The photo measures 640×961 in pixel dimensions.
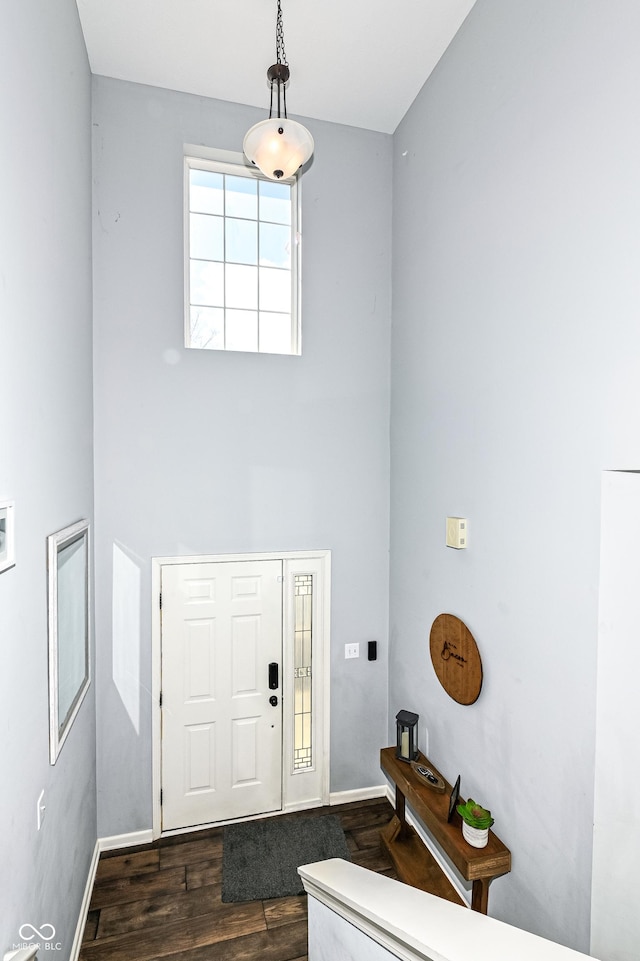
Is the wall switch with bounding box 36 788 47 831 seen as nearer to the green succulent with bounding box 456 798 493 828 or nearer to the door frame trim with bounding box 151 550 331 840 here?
the door frame trim with bounding box 151 550 331 840

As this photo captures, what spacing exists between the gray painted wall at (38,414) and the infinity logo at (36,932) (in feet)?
0.11

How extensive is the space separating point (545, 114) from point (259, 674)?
370 centimetres

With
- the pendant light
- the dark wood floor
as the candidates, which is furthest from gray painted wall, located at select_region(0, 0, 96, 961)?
the pendant light

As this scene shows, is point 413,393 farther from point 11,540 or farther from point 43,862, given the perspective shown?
point 43,862

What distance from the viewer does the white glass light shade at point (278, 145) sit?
226 cm

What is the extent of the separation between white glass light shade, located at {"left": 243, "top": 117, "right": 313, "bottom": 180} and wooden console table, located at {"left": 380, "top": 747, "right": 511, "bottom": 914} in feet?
11.1

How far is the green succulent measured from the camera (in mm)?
2445

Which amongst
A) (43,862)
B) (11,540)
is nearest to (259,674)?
(43,862)

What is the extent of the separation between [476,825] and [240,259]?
12.7 ft

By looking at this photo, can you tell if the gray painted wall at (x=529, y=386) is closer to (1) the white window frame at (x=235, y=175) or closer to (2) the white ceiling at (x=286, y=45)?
(2) the white ceiling at (x=286, y=45)

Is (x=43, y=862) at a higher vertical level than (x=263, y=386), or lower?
lower

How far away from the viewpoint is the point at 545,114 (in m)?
2.25

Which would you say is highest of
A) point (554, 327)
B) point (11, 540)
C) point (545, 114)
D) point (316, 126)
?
point (316, 126)

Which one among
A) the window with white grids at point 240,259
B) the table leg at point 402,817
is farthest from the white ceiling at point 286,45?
the table leg at point 402,817
